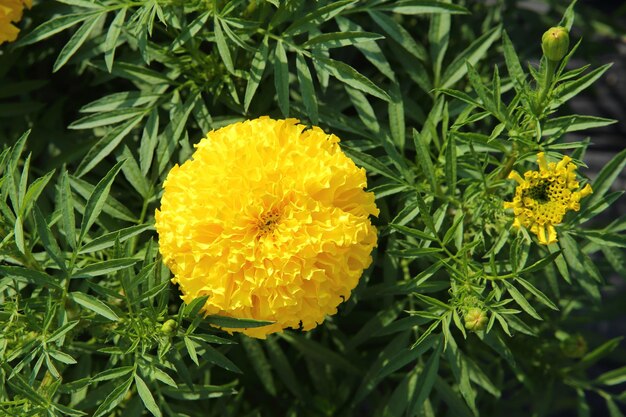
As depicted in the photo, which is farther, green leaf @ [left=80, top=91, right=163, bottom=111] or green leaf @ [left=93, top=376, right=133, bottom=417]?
green leaf @ [left=80, top=91, right=163, bottom=111]

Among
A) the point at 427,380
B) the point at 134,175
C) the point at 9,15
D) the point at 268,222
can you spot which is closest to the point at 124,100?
the point at 134,175

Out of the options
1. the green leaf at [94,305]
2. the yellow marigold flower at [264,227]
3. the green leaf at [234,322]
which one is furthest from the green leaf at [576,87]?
the green leaf at [94,305]

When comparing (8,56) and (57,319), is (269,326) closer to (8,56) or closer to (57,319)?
(57,319)

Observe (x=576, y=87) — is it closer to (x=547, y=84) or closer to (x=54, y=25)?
(x=547, y=84)

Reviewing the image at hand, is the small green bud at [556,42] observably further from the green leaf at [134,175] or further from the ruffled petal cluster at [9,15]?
the ruffled petal cluster at [9,15]


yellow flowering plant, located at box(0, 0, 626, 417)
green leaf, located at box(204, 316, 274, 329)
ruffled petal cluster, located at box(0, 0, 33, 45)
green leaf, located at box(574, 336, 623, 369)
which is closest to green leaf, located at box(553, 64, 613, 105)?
yellow flowering plant, located at box(0, 0, 626, 417)

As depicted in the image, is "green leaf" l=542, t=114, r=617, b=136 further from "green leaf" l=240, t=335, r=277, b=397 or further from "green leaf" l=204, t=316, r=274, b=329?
"green leaf" l=240, t=335, r=277, b=397
